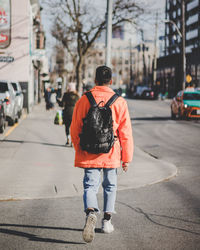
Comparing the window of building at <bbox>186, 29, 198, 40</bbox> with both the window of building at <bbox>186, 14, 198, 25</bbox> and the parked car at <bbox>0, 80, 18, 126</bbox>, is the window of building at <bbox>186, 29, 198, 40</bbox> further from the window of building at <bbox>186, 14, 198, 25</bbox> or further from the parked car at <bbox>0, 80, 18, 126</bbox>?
the parked car at <bbox>0, 80, 18, 126</bbox>

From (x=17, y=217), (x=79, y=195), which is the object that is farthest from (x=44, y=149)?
(x=17, y=217)

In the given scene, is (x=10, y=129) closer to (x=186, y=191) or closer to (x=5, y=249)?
(x=186, y=191)

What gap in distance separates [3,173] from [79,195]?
215 centimetres

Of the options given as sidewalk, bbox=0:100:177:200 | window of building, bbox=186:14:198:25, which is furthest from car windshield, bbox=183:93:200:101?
window of building, bbox=186:14:198:25

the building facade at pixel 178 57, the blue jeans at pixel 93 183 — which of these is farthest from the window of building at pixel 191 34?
the blue jeans at pixel 93 183

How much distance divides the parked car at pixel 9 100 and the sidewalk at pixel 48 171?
414cm

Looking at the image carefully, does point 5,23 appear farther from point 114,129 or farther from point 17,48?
point 114,129

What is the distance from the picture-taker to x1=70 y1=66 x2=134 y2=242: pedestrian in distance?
475 cm

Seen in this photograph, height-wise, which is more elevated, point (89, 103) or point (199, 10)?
point (199, 10)

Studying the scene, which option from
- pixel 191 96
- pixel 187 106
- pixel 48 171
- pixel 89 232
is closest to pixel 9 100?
pixel 187 106

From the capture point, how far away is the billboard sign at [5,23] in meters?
29.8

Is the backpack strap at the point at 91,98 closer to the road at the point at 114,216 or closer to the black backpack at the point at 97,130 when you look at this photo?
the black backpack at the point at 97,130

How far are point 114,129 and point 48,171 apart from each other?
4551mm

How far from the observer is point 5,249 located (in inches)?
177
